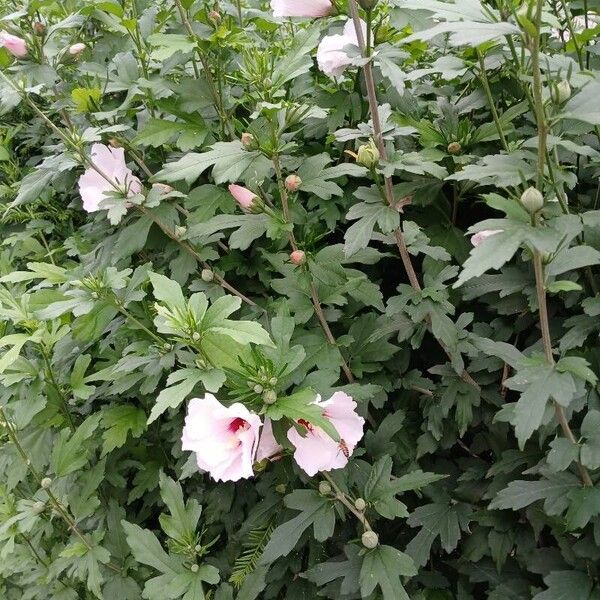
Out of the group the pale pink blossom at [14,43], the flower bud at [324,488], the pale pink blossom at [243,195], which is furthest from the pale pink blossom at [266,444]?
the pale pink blossom at [14,43]

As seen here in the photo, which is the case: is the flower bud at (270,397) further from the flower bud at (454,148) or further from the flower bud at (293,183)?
the flower bud at (454,148)

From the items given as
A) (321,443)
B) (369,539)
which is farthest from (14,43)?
(369,539)

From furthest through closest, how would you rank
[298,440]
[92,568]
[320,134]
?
[320,134], [92,568], [298,440]

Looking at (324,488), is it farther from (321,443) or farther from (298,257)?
(298,257)

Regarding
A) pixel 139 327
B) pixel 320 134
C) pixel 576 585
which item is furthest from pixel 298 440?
pixel 320 134

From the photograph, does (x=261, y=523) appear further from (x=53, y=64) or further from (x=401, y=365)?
(x=53, y=64)

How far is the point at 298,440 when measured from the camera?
1.25m

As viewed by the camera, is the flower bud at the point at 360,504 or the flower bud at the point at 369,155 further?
the flower bud at the point at 360,504

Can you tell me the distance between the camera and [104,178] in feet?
5.57

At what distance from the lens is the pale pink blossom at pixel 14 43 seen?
5.44ft

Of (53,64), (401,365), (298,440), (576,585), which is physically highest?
(53,64)

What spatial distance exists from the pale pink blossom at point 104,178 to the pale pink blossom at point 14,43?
0.33 metres

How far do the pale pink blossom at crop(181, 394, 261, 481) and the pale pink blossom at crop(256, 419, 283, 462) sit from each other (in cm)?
6

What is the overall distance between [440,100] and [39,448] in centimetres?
165
